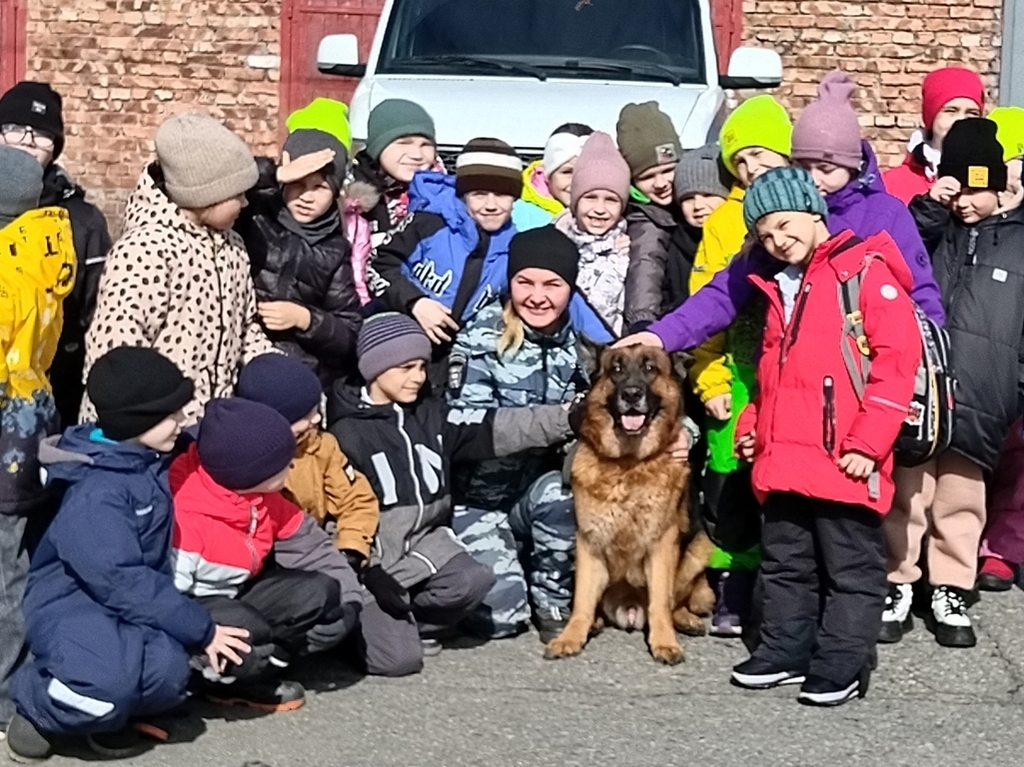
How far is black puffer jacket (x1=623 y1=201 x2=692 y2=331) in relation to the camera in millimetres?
6438

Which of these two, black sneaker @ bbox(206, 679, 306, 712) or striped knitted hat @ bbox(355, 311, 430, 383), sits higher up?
striped knitted hat @ bbox(355, 311, 430, 383)

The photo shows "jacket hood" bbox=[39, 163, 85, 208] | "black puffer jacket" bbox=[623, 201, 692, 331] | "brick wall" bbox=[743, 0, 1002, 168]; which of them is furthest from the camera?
"brick wall" bbox=[743, 0, 1002, 168]

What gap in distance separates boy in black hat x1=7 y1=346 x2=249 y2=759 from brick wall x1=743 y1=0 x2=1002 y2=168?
→ 10.4 m

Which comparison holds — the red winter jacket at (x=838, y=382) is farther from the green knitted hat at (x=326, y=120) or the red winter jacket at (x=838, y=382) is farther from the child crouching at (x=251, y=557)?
the green knitted hat at (x=326, y=120)

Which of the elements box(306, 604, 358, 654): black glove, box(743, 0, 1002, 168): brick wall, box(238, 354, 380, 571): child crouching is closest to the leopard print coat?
box(238, 354, 380, 571): child crouching

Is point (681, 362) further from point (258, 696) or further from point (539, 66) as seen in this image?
point (539, 66)

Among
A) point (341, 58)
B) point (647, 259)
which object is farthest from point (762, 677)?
point (341, 58)

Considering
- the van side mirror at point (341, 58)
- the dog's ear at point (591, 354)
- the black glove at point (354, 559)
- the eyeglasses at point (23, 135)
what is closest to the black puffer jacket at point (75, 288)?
the eyeglasses at point (23, 135)

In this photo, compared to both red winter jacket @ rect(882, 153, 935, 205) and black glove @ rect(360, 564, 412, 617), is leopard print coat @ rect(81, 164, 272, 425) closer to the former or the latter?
black glove @ rect(360, 564, 412, 617)

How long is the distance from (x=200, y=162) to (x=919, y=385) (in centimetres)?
249

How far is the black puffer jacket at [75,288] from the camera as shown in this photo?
19.0ft

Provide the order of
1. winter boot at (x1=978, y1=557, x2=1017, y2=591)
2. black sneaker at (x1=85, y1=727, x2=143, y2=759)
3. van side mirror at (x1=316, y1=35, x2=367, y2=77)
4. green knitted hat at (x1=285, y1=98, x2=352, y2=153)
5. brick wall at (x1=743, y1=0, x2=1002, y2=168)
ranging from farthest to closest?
brick wall at (x1=743, y1=0, x2=1002, y2=168) < van side mirror at (x1=316, y1=35, x2=367, y2=77) < green knitted hat at (x1=285, y1=98, x2=352, y2=153) < winter boot at (x1=978, y1=557, x2=1017, y2=591) < black sneaker at (x1=85, y1=727, x2=143, y2=759)

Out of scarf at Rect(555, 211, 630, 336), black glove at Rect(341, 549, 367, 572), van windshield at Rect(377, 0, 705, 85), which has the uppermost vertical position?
van windshield at Rect(377, 0, 705, 85)

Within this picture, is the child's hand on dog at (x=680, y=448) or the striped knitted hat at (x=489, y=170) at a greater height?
the striped knitted hat at (x=489, y=170)
